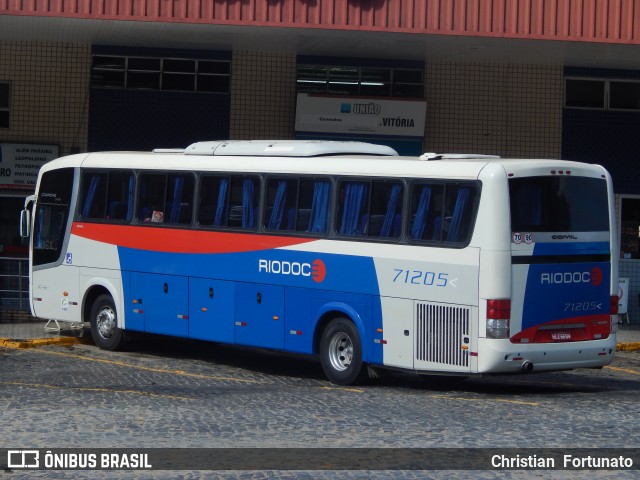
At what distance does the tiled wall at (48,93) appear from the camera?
2727 cm

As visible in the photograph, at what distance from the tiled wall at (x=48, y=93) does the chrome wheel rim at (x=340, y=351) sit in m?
12.0

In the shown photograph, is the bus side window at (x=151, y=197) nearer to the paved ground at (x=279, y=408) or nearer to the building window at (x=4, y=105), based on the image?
the paved ground at (x=279, y=408)

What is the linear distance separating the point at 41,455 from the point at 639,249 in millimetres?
19859

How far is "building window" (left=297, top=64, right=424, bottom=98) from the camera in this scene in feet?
90.9

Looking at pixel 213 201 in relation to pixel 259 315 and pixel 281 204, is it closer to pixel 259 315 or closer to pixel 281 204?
pixel 281 204

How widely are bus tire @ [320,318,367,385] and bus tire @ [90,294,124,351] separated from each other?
4544mm

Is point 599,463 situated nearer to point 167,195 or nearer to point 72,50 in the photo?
point 167,195

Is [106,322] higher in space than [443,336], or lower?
lower

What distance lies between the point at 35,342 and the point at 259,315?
187 inches

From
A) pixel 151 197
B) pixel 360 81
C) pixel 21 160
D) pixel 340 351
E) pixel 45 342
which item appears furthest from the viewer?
pixel 360 81

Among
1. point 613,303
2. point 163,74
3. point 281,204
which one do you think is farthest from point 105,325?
point 163,74

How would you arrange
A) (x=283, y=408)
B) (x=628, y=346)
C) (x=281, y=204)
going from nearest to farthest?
(x=283, y=408) < (x=281, y=204) < (x=628, y=346)

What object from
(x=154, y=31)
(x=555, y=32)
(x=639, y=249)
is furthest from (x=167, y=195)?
(x=639, y=249)

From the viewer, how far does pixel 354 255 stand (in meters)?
16.8
